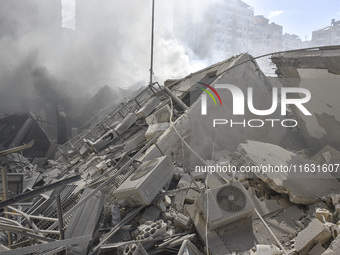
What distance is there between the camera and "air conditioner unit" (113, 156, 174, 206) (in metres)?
3.89

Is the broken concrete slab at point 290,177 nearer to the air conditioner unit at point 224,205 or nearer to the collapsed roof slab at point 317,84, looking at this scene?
the air conditioner unit at point 224,205

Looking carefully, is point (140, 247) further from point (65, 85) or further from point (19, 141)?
point (65, 85)

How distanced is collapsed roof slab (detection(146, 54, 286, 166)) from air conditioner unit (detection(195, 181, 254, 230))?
170cm

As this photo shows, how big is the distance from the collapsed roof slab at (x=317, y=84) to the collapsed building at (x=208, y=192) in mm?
26

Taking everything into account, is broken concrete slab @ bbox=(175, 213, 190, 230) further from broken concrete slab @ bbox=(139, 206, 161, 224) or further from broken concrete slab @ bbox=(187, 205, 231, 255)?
broken concrete slab @ bbox=(139, 206, 161, 224)

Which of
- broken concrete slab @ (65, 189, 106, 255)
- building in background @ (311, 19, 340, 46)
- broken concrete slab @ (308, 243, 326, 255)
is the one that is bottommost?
broken concrete slab @ (65, 189, 106, 255)

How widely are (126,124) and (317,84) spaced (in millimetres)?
4973

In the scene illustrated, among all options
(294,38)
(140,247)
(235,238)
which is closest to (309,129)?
(235,238)

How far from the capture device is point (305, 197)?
12.6 ft

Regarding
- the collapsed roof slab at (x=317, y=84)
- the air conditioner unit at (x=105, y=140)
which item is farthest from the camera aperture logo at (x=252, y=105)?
the air conditioner unit at (x=105, y=140)

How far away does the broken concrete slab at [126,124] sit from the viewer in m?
7.76

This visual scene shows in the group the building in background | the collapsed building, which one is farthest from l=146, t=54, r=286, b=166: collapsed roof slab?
the building in background

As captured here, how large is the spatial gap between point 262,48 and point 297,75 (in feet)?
180

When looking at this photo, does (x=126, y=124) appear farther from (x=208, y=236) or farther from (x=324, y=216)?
(x=324, y=216)
